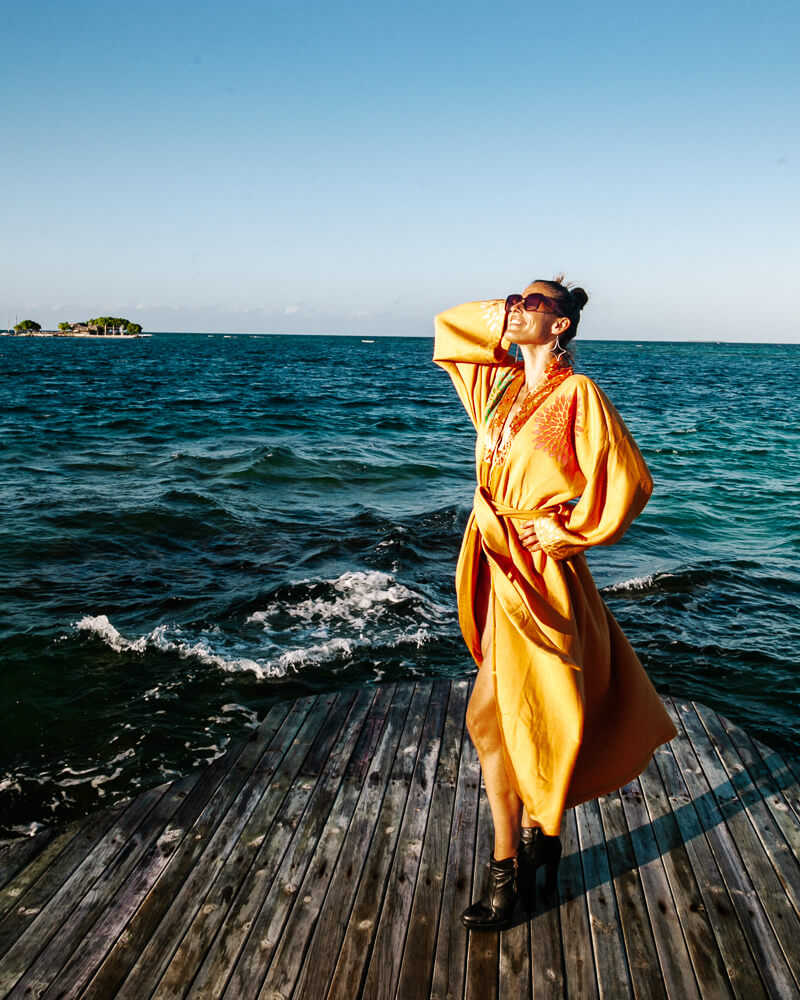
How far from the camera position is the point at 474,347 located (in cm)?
294

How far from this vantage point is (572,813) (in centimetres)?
349

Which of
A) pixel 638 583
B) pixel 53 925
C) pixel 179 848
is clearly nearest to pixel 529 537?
pixel 179 848

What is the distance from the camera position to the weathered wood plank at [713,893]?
2547 millimetres

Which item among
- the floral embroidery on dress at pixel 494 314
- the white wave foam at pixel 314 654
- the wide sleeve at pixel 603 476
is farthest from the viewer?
the white wave foam at pixel 314 654

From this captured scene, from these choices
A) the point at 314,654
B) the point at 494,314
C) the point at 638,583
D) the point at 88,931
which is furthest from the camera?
the point at 638,583

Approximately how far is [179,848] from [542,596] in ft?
6.64

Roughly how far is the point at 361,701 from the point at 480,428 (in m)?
2.29

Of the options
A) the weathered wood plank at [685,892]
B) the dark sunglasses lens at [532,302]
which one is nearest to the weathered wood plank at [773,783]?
the weathered wood plank at [685,892]

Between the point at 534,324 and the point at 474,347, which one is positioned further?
the point at 474,347

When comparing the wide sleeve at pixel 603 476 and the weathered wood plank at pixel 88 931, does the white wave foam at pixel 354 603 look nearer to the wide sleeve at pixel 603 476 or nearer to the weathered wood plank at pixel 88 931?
the weathered wood plank at pixel 88 931

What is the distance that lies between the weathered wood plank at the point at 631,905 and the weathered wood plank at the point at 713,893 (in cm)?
25

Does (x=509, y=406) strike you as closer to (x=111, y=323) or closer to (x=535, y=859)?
(x=535, y=859)

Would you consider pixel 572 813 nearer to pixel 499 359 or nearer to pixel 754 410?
pixel 499 359

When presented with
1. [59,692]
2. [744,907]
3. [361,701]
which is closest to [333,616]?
[59,692]
